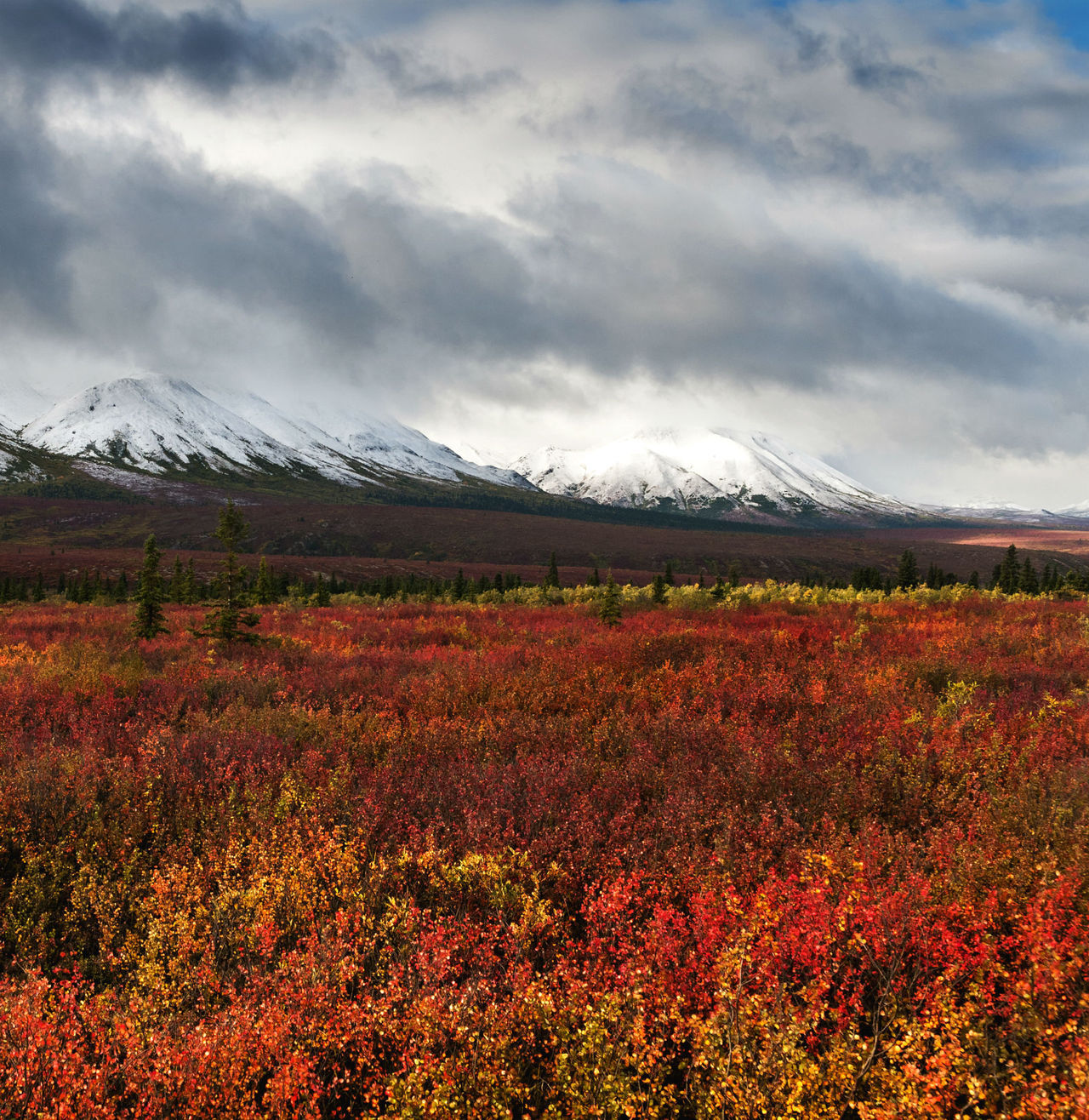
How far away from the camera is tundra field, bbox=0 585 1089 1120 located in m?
3.07

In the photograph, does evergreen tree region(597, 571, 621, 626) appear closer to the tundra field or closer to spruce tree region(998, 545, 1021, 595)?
the tundra field

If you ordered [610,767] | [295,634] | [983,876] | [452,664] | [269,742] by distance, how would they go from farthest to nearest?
1. [295,634]
2. [452,664]
3. [269,742]
4. [610,767]
5. [983,876]

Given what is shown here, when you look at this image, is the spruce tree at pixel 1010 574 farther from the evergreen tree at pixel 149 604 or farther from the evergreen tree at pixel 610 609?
the evergreen tree at pixel 149 604

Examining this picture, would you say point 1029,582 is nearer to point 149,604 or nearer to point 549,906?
point 549,906

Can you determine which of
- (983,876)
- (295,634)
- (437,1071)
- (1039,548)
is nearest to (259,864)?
(437,1071)

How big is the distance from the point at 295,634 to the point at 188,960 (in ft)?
47.9

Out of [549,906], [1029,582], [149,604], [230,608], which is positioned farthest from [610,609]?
[1029,582]

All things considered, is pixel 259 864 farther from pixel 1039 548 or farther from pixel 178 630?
pixel 1039 548

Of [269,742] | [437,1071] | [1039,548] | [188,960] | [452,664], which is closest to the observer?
[437,1071]

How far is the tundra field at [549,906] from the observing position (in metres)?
3.07

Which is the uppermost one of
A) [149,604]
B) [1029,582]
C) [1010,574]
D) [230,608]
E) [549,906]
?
[1010,574]

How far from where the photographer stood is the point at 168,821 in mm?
5770

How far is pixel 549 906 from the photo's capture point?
454 centimetres

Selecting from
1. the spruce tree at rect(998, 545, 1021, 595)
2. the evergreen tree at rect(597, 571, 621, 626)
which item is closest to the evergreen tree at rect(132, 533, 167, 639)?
the evergreen tree at rect(597, 571, 621, 626)
